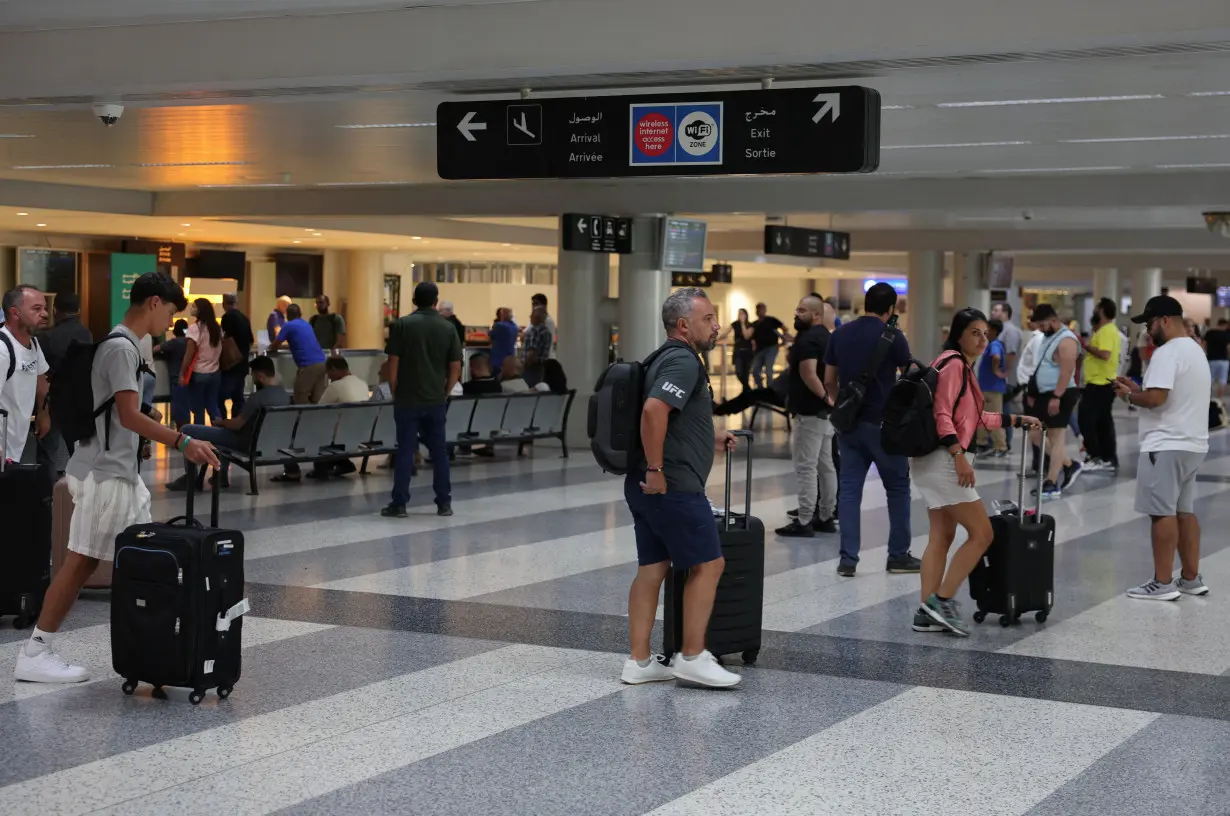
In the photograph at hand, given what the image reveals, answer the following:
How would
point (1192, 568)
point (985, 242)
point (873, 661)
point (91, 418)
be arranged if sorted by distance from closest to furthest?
1. point (91, 418)
2. point (873, 661)
3. point (1192, 568)
4. point (985, 242)

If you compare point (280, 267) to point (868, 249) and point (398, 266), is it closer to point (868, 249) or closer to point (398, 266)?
point (398, 266)

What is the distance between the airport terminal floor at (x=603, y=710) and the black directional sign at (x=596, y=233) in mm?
8209

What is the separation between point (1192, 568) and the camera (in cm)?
895

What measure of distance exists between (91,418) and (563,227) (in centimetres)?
1190

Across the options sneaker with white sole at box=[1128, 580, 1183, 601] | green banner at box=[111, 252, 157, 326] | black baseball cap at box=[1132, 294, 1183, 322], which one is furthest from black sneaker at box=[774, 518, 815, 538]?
green banner at box=[111, 252, 157, 326]

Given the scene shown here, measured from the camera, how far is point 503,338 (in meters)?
20.3

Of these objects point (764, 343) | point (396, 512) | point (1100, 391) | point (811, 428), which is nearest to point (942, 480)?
point (811, 428)

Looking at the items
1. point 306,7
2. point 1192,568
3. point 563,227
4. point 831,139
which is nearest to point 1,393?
point 306,7

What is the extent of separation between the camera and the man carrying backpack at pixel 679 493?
20.1 feet

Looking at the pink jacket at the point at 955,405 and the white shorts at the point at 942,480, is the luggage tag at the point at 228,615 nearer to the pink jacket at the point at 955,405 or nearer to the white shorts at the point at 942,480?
the white shorts at the point at 942,480

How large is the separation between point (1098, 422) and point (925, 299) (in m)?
12.9

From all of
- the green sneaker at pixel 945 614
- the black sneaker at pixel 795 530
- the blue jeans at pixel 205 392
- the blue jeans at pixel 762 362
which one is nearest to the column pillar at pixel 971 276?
the blue jeans at pixel 762 362

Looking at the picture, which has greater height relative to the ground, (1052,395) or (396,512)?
(1052,395)

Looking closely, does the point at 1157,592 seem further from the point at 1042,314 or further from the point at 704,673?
the point at 1042,314
